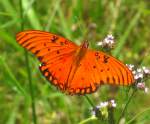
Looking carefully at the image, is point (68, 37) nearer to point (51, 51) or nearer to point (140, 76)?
point (51, 51)

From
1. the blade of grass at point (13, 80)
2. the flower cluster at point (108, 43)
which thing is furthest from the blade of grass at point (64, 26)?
the flower cluster at point (108, 43)

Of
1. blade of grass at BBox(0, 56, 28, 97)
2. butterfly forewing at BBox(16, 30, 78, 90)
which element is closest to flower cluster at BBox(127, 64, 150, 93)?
butterfly forewing at BBox(16, 30, 78, 90)

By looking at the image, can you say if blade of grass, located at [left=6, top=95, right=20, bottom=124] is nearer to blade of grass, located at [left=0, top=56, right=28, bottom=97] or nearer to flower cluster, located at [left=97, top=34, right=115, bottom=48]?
blade of grass, located at [left=0, top=56, right=28, bottom=97]

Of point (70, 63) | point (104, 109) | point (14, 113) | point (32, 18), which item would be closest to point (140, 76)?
point (104, 109)

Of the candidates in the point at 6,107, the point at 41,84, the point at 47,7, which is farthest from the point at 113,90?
the point at 47,7

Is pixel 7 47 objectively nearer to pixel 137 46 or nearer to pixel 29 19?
pixel 29 19
